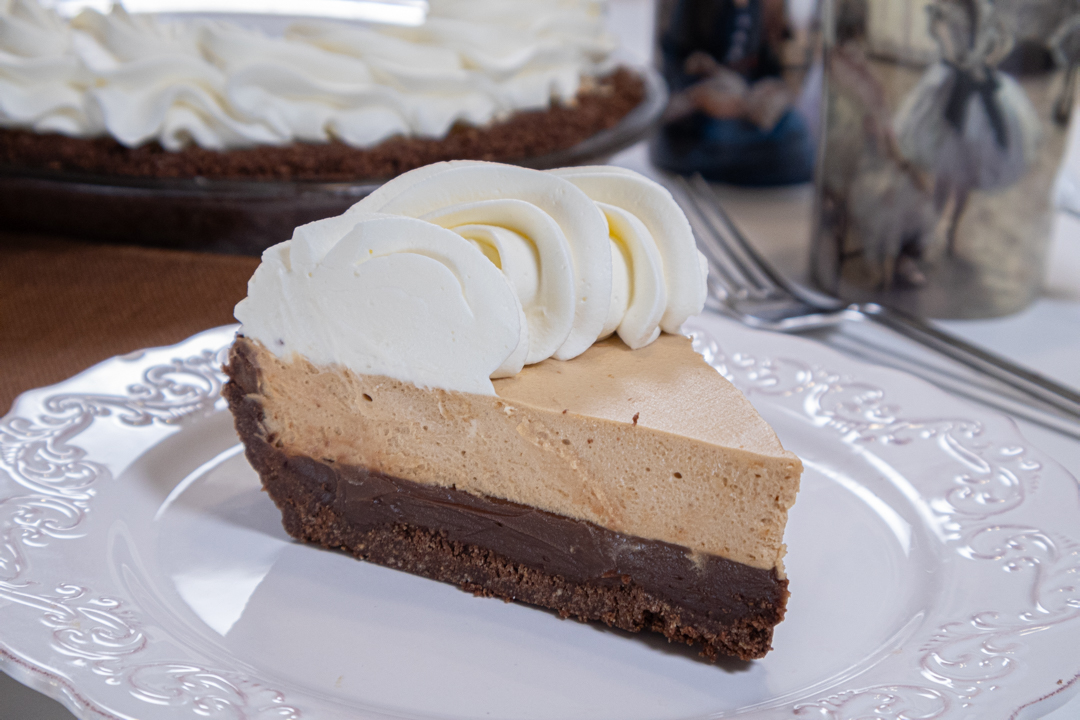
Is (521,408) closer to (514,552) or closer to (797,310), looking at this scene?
(514,552)

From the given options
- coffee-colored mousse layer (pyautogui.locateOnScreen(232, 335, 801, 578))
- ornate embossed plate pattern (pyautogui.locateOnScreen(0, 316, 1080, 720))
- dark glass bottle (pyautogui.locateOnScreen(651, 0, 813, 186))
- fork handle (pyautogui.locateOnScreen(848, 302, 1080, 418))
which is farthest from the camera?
dark glass bottle (pyautogui.locateOnScreen(651, 0, 813, 186))

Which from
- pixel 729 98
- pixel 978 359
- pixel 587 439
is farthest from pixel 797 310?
pixel 587 439

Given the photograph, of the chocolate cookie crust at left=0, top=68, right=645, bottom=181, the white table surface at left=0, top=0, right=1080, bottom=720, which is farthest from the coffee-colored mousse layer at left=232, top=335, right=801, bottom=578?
the chocolate cookie crust at left=0, top=68, right=645, bottom=181

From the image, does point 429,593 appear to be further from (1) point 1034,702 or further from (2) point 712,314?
(2) point 712,314

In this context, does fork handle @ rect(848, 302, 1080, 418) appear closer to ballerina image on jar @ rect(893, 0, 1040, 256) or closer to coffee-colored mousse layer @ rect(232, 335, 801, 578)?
ballerina image on jar @ rect(893, 0, 1040, 256)

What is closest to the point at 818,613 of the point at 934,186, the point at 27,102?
the point at 934,186
